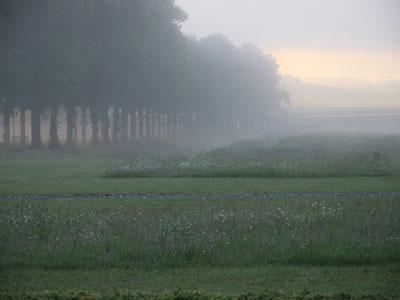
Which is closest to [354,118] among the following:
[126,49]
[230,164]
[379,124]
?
[379,124]

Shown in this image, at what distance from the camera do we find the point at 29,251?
48.5ft

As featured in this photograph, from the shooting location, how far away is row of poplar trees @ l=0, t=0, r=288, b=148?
55.6 meters

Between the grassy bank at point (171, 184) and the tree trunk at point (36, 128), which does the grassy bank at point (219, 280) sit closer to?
the grassy bank at point (171, 184)

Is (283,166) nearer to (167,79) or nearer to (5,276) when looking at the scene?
(5,276)

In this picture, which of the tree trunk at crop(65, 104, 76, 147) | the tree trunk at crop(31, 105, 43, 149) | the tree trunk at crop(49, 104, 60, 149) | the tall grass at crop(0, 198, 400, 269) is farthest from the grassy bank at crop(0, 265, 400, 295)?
the tree trunk at crop(65, 104, 76, 147)

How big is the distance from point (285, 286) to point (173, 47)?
70.4 m

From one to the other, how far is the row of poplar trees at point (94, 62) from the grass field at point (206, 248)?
118 ft

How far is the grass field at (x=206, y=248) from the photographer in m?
12.3

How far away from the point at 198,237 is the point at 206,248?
2.35ft

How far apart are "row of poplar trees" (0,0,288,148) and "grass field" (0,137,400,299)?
35.9m

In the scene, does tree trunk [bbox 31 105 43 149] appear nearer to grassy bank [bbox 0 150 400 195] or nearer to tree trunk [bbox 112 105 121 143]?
tree trunk [bbox 112 105 121 143]

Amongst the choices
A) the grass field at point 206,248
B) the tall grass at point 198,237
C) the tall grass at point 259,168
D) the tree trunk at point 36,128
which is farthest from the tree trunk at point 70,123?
the tall grass at point 198,237

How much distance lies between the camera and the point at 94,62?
64250 mm

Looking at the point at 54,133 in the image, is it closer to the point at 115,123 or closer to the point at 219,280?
the point at 115,123
